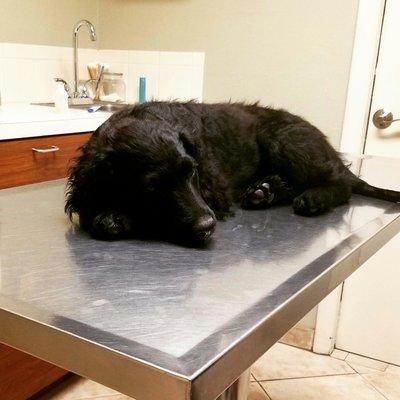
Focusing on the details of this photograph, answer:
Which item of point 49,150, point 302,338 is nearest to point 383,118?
point 302,338

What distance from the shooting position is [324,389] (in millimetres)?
2027

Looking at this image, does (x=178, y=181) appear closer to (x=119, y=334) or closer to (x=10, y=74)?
(x=119, y=334)

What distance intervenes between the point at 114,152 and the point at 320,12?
1546 millimetres

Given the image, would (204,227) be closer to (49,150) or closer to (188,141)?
(188,141)

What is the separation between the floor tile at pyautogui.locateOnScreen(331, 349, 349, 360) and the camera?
2.30 m

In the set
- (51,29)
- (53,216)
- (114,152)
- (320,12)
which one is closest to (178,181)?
(114,152)

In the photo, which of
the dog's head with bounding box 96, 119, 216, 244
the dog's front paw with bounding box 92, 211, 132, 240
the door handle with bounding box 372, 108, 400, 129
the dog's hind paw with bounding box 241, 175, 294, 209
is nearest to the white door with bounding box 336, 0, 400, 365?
the door handle with bounding box 372, 108, 400, 129

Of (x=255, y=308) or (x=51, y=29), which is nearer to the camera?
(x=255, y=308)

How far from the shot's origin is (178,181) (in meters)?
0.91

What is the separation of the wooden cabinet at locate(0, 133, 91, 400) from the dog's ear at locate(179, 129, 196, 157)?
2.47 feet

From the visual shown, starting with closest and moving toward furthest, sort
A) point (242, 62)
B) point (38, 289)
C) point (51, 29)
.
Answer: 1. point (38, 289)
2. point (242, 62)
3. point (51, 29)

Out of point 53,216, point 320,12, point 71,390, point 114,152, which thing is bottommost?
point 71,390

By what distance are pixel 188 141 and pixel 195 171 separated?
72mm

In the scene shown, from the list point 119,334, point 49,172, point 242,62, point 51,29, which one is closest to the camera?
point 119,334
